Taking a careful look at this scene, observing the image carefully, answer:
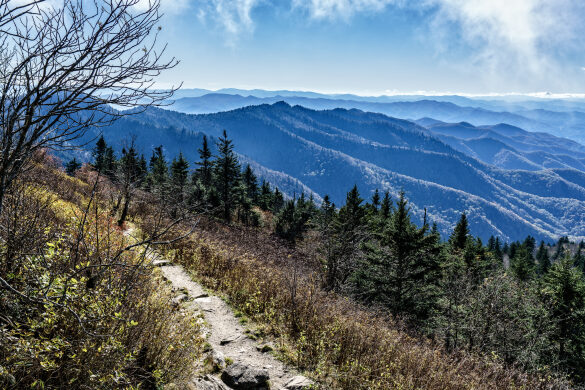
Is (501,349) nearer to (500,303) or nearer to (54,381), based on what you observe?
(500,303)

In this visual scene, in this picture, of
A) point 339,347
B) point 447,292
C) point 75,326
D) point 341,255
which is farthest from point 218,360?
point 447,292

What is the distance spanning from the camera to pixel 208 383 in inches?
174

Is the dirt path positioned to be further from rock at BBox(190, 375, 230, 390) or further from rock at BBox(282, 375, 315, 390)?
rock at BBox(190, 375, 230, 390)

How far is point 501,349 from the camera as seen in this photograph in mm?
14320

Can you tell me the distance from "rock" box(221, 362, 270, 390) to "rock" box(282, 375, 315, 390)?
0.37 metres

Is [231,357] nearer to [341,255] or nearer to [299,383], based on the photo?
[299,383]

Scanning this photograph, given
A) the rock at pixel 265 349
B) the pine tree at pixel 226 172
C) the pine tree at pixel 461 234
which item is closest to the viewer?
the rock at pixel 265 349

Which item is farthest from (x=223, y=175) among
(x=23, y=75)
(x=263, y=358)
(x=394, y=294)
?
(x=23, y=75)

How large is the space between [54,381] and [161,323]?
149 cm

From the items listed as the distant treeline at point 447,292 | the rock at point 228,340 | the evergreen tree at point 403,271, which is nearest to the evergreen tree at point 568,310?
the distant treeline at point 447,292

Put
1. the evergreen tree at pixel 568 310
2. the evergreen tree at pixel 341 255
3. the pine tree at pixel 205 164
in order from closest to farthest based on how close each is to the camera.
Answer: the evergreen tree at pixel 341 255 < the evergreen tree at pixel 568 310 < the pine tree at pixel 205 164

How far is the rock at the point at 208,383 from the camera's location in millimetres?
4277

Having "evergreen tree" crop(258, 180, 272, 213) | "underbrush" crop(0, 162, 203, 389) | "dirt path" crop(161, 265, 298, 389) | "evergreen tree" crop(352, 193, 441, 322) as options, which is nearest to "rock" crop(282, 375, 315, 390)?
"dirt path" crop(161, 265, 298, 389)

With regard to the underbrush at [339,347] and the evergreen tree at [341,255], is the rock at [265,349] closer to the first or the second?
the underbrush at [339,347]
